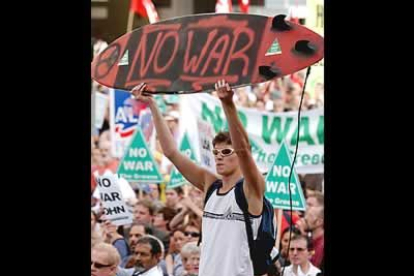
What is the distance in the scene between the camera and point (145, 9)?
4.96 meters

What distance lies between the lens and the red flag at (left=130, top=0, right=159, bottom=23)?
4957mm

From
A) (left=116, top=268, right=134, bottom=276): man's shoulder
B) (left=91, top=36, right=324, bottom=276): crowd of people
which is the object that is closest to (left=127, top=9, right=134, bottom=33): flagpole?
(left=91, top=36, right=324, bottom=276): crowd of people

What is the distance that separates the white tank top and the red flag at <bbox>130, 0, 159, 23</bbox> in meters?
0.75

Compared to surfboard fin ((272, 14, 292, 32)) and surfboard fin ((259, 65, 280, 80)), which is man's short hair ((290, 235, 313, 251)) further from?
surfboard fin ((272, 14, 292, 32))

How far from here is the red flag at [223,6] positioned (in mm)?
4867

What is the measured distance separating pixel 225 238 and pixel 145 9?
38.1 inches

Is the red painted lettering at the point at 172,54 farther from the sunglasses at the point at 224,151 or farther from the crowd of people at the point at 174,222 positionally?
the sunglasses at the point at 224,151

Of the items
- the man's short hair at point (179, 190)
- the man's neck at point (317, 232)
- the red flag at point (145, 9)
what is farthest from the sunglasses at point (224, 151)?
the red flag at point (145, 9)

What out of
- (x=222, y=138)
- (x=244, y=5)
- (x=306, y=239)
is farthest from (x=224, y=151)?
(x=244, y=5)
